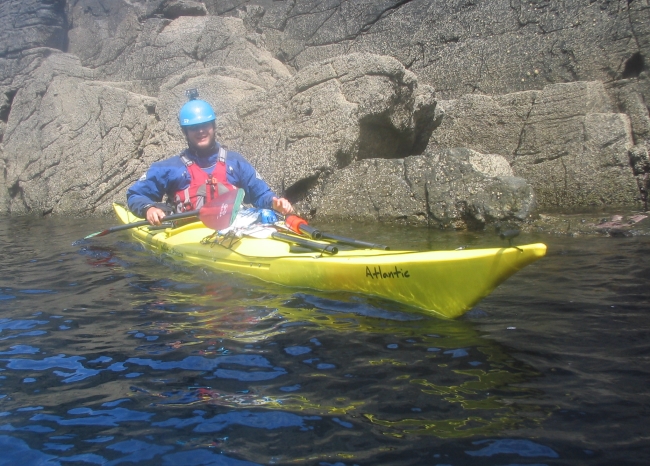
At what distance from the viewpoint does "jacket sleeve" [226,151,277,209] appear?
5.44 metres

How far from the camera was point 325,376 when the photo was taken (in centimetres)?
248

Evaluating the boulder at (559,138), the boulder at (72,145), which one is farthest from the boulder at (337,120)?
the boulder at (72,145)

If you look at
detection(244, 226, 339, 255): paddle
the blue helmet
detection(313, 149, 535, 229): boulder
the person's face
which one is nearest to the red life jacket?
the person's face

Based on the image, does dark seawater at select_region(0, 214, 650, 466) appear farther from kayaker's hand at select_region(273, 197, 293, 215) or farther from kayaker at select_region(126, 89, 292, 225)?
kayaker at select_region(126, 89, 292, 225)

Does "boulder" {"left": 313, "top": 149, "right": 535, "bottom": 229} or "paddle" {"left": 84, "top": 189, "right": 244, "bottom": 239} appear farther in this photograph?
"boulder" {"left": 313, "top": 149, "right": 535, "bottom": 229}

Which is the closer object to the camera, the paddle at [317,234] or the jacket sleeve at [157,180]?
the paddle at [317,234]

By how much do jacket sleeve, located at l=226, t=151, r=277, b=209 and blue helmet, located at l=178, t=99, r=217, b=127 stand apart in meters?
0.45

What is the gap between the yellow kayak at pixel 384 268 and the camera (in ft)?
9.61

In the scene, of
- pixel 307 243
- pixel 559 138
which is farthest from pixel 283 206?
pixel 559 138

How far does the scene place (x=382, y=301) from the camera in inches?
138

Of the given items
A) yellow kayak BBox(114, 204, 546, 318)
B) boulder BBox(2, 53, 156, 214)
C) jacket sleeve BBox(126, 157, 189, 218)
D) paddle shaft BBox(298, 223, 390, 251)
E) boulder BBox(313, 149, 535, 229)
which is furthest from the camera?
boulder BBox(2, 53, 156, 214)

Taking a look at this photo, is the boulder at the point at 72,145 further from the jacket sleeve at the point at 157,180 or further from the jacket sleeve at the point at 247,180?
the jacket sleeve at the point at 247,180

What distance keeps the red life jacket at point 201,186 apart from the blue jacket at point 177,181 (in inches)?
2.2

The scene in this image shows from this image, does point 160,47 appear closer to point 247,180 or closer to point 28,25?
point 28,25
